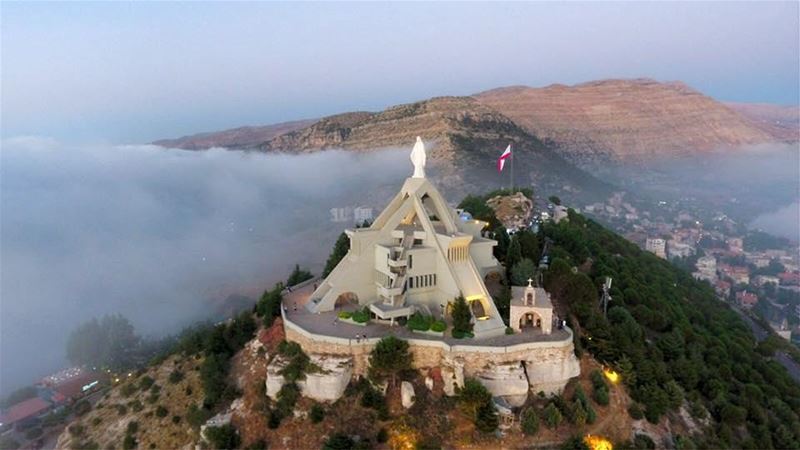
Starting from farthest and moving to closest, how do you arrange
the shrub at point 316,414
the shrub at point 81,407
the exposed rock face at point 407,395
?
the shrub at point 81,407 < the exposed rock face at point 407,395 < the shrub at point 316,414

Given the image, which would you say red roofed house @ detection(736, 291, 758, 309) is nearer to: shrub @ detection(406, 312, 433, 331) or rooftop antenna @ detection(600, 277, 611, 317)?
rooftop antenna @ detection(600, 277, 611, 317)

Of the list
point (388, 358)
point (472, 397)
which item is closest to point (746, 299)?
point (472, 397)

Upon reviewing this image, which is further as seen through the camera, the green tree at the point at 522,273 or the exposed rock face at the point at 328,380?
the green tree at the point at 522,273

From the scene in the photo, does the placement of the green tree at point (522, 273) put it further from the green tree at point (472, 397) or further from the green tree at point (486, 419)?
the green tree at point (486, 419)

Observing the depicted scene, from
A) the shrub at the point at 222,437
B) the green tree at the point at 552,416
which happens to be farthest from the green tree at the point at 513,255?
the shrub at the point at 222,437

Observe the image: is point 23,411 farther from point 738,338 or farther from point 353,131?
point 353,131

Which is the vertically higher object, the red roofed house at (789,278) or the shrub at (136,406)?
the shrub at (136,406)

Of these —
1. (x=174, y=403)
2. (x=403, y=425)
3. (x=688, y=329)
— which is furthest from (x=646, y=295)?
(x=174, y=403)
